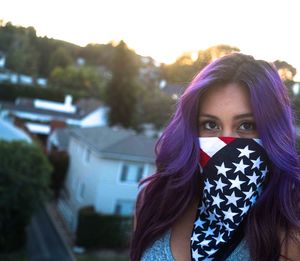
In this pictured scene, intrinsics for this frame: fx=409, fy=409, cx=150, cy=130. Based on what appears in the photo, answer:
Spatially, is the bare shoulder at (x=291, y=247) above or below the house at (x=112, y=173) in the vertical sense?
above

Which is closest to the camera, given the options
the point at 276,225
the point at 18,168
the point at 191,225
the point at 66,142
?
the point at 276,225

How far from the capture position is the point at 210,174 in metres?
1.80

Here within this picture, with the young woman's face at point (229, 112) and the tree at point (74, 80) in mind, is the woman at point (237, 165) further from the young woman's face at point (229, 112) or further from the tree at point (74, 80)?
the tree at point (74, 80)

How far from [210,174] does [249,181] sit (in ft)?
0.57

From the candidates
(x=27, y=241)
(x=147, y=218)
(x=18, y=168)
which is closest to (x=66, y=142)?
(x=27, y=241)

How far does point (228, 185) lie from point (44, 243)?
54.1 feet

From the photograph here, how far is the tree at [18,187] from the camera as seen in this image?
1428 centimetres

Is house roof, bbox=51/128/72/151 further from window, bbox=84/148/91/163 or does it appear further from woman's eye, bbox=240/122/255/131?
woman's eye, bbox=240/122/255/131

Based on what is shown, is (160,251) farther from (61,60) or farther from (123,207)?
(61,60)

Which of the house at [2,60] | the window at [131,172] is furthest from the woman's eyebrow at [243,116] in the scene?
the house at [2,60]

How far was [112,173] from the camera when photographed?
770 inches

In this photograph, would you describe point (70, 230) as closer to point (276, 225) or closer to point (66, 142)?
point (66, 142)

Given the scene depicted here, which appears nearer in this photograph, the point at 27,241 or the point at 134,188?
the point at 27,241

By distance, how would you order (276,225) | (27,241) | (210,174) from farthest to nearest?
(27,241) → (210,174) → (276,225)
